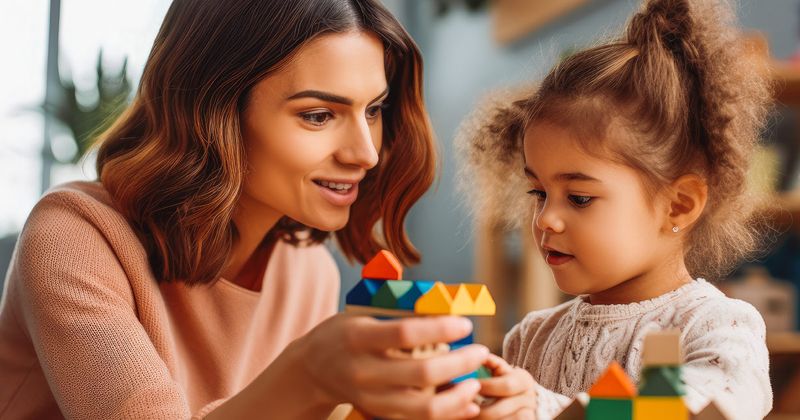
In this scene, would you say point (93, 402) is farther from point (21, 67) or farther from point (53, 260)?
point (21, 67)

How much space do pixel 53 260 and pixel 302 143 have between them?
0.36m

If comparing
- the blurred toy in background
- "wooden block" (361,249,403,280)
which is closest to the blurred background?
the blurred toy in background

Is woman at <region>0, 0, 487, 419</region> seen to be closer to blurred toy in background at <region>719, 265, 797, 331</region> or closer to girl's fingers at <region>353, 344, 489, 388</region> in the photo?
girl's fingers at <region>353, 344, 489, 388</region>

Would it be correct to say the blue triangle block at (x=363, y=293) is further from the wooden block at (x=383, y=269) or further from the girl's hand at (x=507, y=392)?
the girl's hand at (x=507, y=392)

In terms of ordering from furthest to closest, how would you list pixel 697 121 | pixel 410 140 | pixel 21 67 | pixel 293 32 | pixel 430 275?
pixel 430 275, pixel 21 67, pixel 410 140, pixel 293 32, pixel 697 121

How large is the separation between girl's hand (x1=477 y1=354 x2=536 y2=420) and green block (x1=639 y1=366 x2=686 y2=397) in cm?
13

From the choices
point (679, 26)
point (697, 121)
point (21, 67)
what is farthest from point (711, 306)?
point (21, 67)

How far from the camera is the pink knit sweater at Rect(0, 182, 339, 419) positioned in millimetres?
1022

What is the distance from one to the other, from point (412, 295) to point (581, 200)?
0.42 meters

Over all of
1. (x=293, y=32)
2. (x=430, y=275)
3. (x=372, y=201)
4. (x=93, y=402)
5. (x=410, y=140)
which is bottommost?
(x=430, y=275)

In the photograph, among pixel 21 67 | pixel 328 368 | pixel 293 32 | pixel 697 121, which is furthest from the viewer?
pixel 21 67

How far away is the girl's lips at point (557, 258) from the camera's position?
1.07 metres

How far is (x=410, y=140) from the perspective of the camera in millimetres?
1396

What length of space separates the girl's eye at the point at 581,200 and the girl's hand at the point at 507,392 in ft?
1.09
